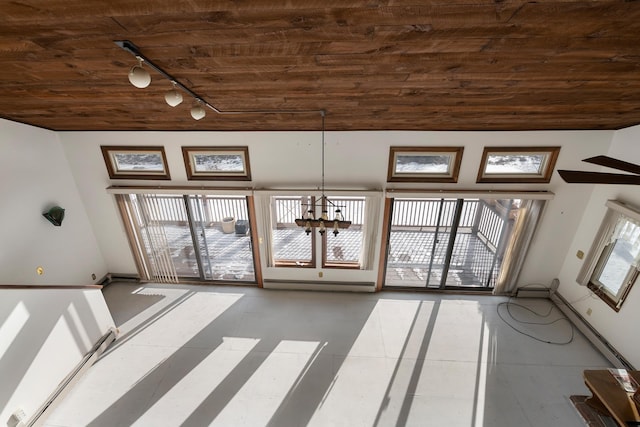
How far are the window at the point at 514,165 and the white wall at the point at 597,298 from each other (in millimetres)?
471

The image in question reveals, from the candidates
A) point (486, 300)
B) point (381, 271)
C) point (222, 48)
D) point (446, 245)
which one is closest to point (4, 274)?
point (222, 48)

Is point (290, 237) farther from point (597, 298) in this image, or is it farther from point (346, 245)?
point (597, 298)

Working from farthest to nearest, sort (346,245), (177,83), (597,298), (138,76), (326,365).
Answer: (346,245), (597,298), (326,365), (177,83), (138,76)

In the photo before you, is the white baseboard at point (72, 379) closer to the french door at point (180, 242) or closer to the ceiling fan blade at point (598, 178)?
the french door at point (180, 242)

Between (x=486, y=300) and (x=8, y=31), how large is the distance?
21.5 ft

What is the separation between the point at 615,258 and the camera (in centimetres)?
375

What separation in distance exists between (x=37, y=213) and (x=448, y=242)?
644 cm

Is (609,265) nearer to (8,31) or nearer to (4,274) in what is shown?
(8,31)

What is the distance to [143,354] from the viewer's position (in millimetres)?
3732

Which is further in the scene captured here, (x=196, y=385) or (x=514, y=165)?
(x=514, y=165)

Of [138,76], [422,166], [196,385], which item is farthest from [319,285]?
[138,76]

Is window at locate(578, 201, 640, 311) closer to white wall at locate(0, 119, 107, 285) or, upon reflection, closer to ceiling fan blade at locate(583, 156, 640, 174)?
ceiling fan blade at locate(583, 156, 640, 174)

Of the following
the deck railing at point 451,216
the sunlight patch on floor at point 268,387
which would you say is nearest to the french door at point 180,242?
the sunlight patch on floor at point 268,387

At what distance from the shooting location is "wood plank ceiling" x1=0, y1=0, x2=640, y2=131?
5.31ft
